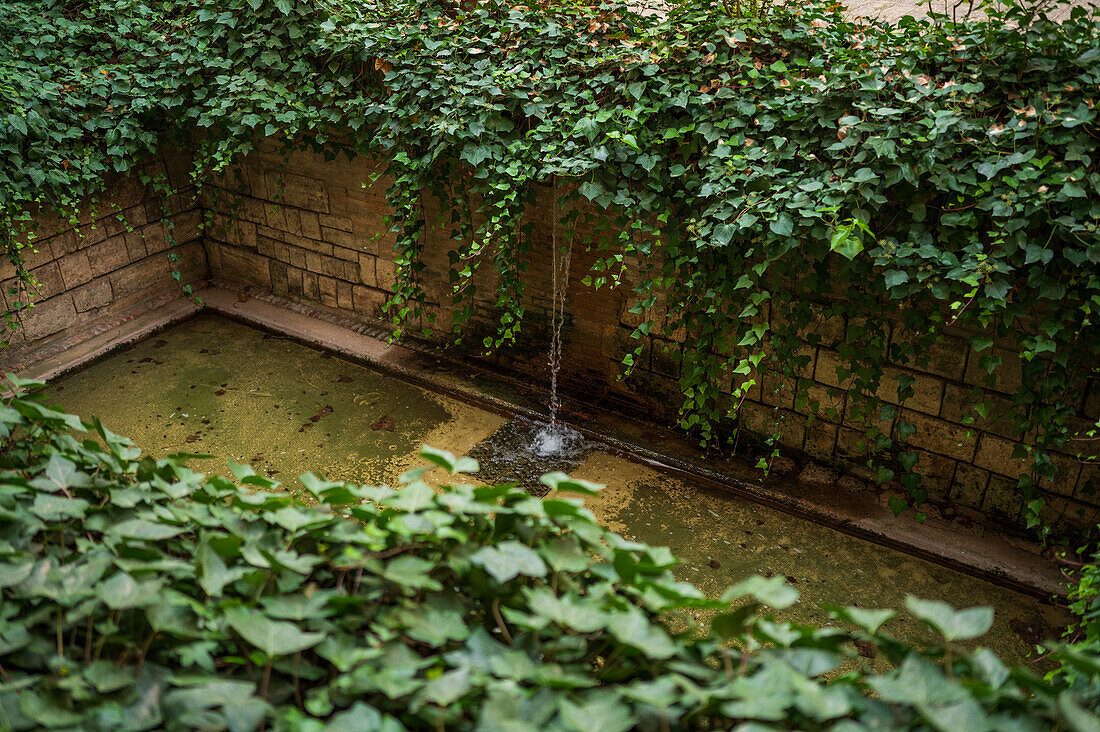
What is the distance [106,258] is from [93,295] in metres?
0.29

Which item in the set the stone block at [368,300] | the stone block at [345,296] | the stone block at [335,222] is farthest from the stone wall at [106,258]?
the stone block at [368,300]

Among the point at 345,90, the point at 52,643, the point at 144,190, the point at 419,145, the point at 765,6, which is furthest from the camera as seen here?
the point at 144,190

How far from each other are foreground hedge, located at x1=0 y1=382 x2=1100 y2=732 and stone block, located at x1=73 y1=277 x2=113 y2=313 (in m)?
4.74

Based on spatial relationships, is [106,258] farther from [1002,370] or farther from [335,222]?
[1002,370]

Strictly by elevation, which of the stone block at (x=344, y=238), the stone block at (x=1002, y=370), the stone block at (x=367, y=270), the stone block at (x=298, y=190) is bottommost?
the stone block at (x=367, y=270)

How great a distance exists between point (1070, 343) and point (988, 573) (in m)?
1.22

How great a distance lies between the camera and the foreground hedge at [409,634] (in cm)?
126

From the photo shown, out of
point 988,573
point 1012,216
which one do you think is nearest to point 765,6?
point 1012,216

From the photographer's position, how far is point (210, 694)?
1.28m

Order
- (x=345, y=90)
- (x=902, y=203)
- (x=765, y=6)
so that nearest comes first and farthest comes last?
(x=902, y=203), (x=765, y=6), (x=345, y=90)

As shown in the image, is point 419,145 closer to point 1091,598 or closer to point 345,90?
point 345,90

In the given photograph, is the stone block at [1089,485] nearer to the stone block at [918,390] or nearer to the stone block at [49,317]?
the stone block at [918,390]

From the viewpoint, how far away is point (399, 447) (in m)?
4.89

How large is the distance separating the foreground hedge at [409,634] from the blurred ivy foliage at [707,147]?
232 centimetres
